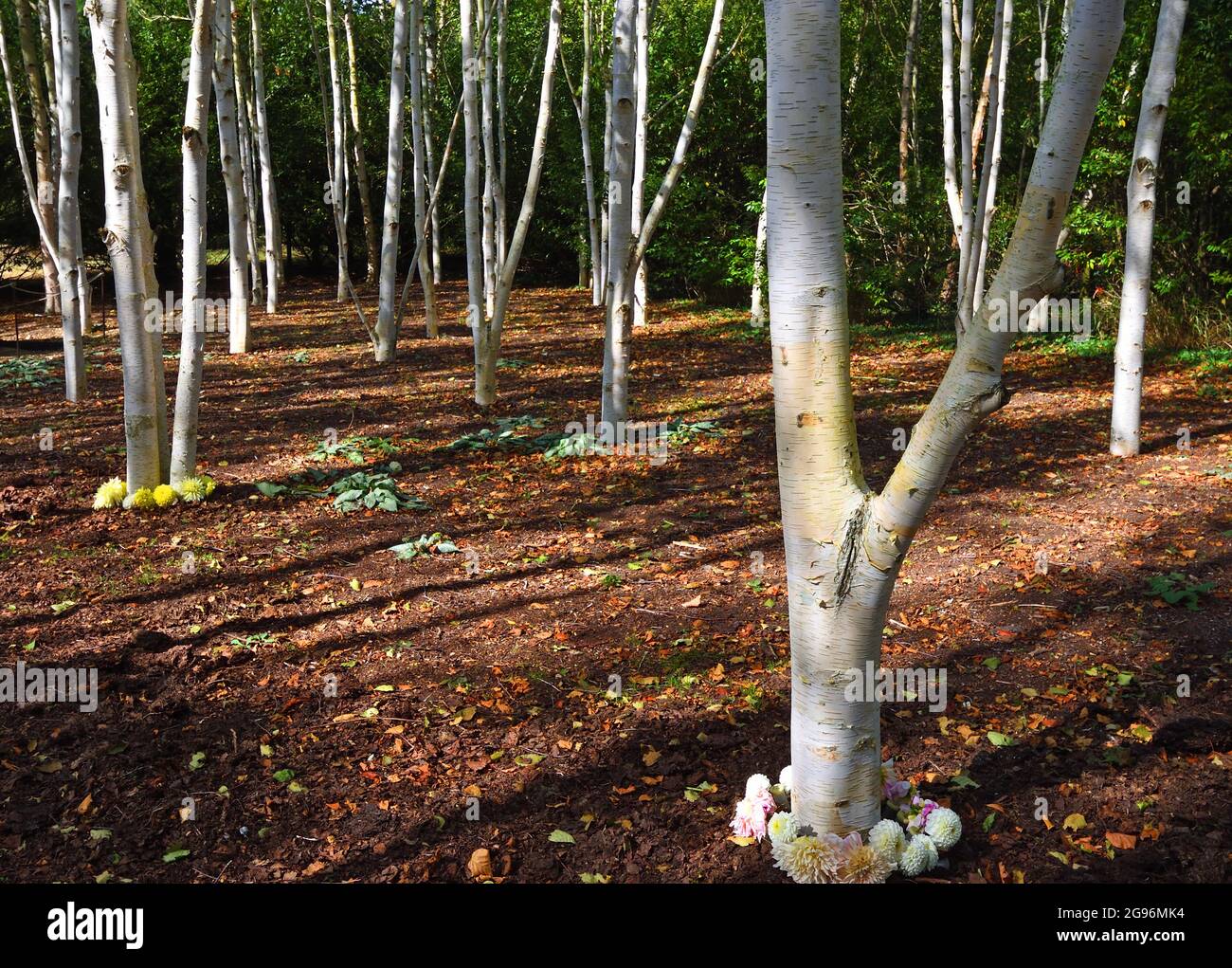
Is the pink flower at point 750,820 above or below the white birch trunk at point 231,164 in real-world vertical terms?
below

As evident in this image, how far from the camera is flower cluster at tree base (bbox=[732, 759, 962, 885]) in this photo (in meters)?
3.22

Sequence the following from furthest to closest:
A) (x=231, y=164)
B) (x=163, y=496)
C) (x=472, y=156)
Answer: (x=231, y=164)
(x=472, y=156)
(x=163, y=496)

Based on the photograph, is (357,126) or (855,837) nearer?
(855,837)

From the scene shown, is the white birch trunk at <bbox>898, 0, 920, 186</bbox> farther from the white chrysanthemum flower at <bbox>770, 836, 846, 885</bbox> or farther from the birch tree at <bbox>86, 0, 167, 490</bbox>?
the white chrysanthemum flower at <bbox>770, 836, 846, 885</bbox>

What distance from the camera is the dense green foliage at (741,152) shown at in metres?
14.3

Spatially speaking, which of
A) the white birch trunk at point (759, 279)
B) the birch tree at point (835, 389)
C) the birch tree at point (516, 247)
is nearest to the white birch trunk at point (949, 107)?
the white birch trunk at point (759, 279)

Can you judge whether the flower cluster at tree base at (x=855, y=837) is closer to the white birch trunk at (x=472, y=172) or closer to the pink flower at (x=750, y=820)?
the pink flower at (x=750, y=820)

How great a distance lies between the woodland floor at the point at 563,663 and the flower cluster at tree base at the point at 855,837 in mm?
116

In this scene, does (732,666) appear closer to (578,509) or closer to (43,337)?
(578,509)

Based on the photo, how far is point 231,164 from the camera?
44.2 feet

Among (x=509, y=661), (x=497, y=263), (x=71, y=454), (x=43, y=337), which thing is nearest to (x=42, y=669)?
(x=509, y=661)

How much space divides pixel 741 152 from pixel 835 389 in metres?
19.1

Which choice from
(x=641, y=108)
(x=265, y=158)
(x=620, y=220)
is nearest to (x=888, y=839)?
(x=620, y=220)

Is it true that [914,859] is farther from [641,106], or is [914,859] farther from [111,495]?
[641,106]
